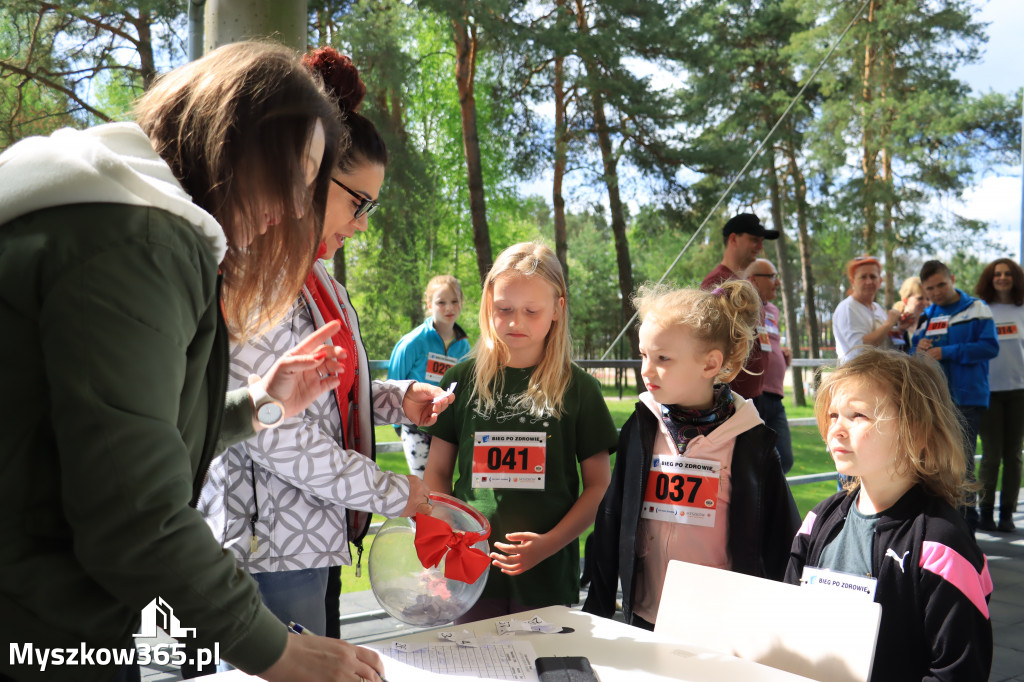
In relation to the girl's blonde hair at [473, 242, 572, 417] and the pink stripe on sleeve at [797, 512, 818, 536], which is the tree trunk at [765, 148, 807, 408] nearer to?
the girl's blonde hair at [473, 242, 572, 417]

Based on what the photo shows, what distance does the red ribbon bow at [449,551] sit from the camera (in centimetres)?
137

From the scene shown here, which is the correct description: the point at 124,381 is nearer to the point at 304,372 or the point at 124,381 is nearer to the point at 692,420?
the point at 304,372

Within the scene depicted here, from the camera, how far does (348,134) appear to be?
1490mm

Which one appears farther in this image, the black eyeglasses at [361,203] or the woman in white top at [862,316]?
the woman in white top at [862,316]

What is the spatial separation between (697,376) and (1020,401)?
379 cm

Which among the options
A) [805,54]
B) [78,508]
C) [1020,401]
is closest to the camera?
[78,508]

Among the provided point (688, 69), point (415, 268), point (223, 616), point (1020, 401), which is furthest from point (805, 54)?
point (223, 616)

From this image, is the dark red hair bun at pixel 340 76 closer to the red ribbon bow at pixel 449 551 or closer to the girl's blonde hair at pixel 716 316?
the red ribbon bow at pixel 449 551

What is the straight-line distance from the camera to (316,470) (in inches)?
55.7

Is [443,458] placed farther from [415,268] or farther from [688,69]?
[415,268]

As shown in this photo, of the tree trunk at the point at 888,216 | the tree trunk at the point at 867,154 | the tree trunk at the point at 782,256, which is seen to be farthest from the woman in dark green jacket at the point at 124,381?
the tree trunk at the point at 888,216

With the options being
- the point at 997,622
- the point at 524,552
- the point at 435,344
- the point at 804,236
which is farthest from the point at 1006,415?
the point at 804,236

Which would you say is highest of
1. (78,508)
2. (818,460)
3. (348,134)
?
(348,134)

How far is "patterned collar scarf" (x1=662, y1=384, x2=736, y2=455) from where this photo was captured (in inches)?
80.7
